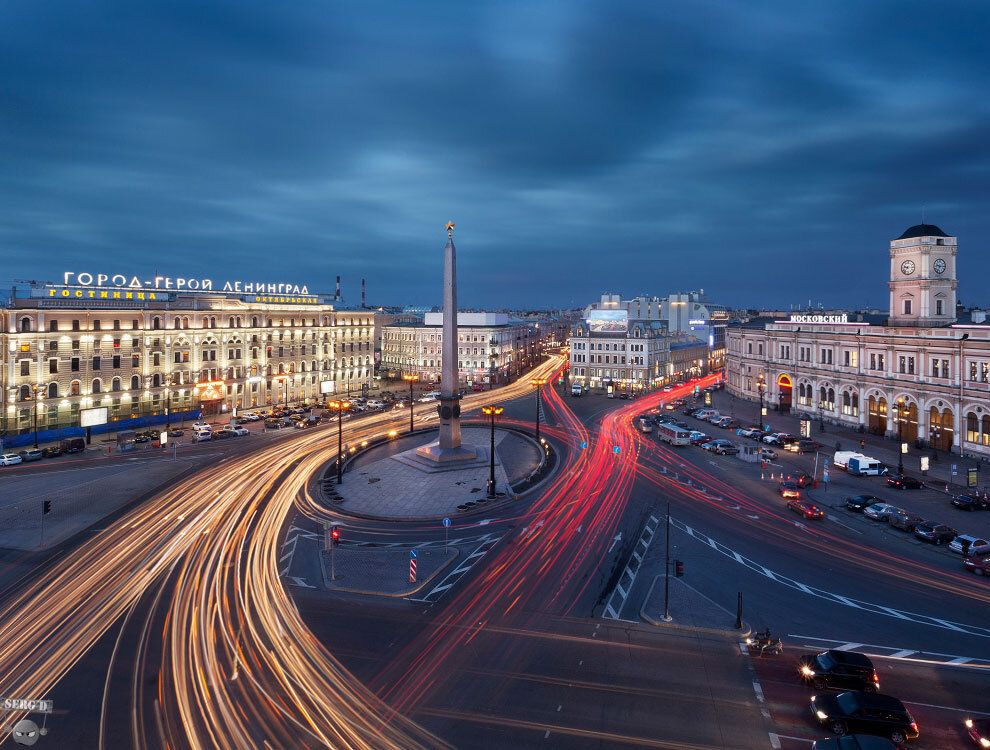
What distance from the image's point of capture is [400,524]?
129 feet

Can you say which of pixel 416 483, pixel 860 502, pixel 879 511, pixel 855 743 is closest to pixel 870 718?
pixel 855 743

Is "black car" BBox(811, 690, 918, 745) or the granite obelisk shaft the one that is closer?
"black car" BBox(811, 690, 918, 745)

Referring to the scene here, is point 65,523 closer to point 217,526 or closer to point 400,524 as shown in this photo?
point 217,526

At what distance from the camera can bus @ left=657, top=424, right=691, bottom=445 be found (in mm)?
66812

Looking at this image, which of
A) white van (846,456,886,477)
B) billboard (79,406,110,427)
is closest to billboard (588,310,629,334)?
white van (846,456,886,477)

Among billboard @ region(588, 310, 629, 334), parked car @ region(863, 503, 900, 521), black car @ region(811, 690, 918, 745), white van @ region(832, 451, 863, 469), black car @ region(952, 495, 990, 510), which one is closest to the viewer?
black car @ region(811, 690, 918, 745)

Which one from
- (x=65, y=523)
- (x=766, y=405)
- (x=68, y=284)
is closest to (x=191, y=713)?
(x=65, y=523)

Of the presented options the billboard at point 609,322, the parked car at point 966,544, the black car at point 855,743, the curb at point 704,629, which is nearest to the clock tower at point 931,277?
the parked car at point 966,544

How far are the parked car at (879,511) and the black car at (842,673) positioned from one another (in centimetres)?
2330

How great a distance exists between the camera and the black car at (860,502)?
139ft

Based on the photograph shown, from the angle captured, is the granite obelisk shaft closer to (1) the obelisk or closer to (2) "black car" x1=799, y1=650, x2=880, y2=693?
Answer: (1) the obelisk

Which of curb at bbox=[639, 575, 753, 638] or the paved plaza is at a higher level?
the paved plaza

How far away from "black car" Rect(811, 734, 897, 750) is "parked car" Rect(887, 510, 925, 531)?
26794mm

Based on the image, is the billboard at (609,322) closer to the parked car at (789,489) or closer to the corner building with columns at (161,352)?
the corner building with columns at (161,352)
